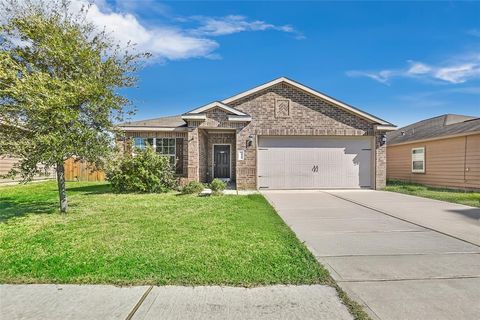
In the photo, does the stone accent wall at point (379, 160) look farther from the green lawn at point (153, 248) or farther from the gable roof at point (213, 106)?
the green lawn at point (153, 248)

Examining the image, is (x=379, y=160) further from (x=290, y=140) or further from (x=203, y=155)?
(x=203, y=155)

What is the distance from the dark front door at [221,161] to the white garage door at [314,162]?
3.08m

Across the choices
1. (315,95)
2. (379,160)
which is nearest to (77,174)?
(315,95)

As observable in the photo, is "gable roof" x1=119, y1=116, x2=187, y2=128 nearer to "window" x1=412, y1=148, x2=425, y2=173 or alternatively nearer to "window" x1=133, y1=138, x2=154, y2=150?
"window" x1=133, y1=138, x2=154, y2=150

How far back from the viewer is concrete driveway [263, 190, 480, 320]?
9.83 ft

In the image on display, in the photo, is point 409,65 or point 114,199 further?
point 409,65

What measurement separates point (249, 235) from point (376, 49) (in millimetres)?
11900

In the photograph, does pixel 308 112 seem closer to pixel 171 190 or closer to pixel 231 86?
pixel 231 86

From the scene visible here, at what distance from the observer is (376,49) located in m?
13.4

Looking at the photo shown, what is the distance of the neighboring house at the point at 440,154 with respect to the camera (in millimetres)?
13820

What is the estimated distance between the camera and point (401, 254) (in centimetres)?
452

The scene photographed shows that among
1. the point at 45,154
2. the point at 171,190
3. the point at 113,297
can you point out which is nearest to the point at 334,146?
the point at 171,190

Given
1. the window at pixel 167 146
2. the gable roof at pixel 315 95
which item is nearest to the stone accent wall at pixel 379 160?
the gable roof at pixel 315 95

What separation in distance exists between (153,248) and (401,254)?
150 inches
